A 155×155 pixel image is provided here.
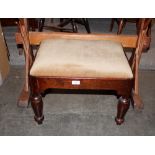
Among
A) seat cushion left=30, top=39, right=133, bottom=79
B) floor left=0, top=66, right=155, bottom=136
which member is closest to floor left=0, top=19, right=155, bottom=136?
floor left=0, top=66, right=155, bottom=136

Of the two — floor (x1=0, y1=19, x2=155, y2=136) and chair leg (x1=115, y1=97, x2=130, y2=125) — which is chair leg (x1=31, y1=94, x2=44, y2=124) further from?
chair leg (x1=115, y1=97, x2=130, y2=125)

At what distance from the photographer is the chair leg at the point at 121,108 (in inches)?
49.5

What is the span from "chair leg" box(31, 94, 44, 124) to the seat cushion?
0.17m

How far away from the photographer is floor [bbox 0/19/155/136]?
4.47ft

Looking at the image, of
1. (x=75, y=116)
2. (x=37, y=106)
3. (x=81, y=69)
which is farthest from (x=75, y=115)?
(x=81, y=69)

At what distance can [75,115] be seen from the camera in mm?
1476

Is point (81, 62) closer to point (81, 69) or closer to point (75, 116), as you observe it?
point (81, 69)

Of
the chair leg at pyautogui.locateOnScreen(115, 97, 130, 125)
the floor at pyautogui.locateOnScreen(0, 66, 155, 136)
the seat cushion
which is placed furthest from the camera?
the floor at pyautogui.locateOnScreen(0, 66, 155, 136)

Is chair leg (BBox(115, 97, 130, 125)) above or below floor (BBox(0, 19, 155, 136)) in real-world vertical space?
above

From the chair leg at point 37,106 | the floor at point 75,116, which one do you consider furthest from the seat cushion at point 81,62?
the floor at point 75,116
